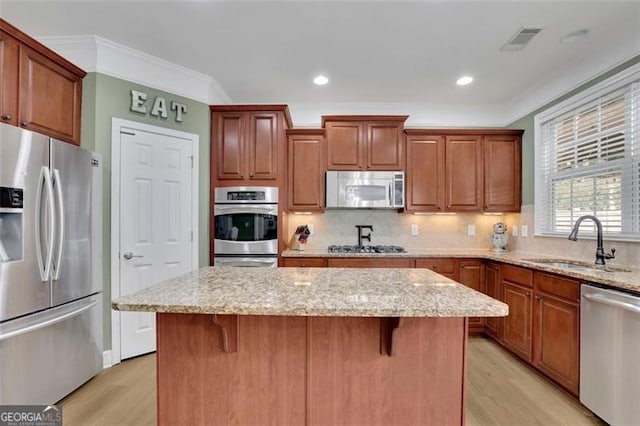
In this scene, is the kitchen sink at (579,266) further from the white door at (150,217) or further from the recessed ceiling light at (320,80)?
the white door at (150,217)

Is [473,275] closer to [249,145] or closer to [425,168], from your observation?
[425,168]

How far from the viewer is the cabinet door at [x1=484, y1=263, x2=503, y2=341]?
3025 mm

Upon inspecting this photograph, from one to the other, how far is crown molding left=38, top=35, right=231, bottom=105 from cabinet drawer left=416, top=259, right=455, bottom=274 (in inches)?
117

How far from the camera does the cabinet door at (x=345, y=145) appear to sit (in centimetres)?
352

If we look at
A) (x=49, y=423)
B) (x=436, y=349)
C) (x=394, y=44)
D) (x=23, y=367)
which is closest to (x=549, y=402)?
(x=436, y=349)

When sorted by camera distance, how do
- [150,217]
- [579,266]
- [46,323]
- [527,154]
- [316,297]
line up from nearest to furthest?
[316,297] → [46,323] → [579,266] → [150,217] → [527,154]

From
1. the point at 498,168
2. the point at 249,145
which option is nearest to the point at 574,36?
the point at 498,168

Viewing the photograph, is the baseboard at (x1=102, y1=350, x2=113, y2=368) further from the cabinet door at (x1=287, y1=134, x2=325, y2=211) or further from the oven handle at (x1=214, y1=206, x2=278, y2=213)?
the cabinet door at (x1=287, y1=134, x2=325, y2=211)

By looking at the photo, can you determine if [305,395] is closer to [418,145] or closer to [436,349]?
[436,349]

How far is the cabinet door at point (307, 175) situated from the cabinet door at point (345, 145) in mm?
135

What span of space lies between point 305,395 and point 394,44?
2.68 meters

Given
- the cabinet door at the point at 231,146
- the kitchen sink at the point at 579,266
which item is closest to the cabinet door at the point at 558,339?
the kitchen sink at the point at 579,266

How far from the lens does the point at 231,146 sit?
324 centimetres

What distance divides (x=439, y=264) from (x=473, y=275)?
1.34 feet
